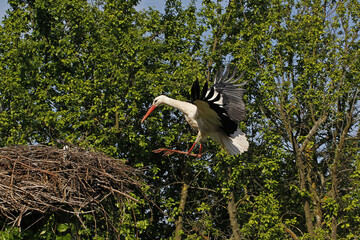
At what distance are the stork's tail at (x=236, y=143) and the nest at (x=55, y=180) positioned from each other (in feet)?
8.38

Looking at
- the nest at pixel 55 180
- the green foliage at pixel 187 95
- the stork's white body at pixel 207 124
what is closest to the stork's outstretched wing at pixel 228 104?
the stork's white body at pixel 207 124

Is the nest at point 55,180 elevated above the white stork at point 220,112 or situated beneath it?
situated beneath

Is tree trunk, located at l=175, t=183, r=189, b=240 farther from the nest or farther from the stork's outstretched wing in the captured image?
the nest

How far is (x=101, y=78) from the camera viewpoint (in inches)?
520

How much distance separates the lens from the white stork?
8.24m

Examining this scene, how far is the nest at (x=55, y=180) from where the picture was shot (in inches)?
237

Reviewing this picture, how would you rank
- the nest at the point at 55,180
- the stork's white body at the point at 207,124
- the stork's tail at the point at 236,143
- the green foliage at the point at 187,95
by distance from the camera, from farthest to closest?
the green foliage at the point at 187,95, the stork's tail at the point at 236,143, the stork's white body at the point at 207,124, the nest at the point at 55,180

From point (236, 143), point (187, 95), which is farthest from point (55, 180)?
point (187, 95)

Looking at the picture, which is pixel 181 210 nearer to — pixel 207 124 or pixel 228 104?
pixel 207 124

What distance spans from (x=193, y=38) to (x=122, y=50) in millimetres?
1934

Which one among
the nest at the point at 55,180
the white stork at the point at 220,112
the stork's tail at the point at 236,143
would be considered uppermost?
the white stork at the point at 220,112

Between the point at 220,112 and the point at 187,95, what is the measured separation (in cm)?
452

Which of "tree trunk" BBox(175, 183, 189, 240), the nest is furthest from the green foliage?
the nest

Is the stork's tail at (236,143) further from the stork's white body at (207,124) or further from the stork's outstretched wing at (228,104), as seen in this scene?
the stork's outstretched wing at (228,104)
